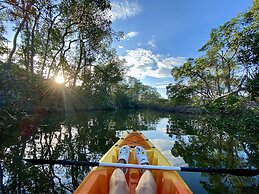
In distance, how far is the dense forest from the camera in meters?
12.2

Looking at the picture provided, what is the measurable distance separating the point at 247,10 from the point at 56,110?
62.3 feet

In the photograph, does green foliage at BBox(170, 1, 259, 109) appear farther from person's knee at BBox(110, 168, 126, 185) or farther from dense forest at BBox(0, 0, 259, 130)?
person's knee at BBox(110, 168, 126, 185)

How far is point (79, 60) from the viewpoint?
819 inches

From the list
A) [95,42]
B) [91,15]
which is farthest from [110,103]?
[91,15]

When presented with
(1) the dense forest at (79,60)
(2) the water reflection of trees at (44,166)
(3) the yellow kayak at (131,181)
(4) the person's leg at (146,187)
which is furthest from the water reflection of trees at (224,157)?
(1) the dense forest at (79,60)

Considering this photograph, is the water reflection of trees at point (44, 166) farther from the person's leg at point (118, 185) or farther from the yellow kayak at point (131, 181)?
the person's leg at point (118, 185)

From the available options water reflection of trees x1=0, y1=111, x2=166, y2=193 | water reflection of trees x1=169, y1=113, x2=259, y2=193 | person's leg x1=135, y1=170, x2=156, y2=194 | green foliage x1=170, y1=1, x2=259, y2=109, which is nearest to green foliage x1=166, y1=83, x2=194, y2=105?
green foliage x1=170, y1=1, x2=259, y2=109

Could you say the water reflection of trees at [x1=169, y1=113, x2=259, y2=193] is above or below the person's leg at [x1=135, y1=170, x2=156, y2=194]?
below

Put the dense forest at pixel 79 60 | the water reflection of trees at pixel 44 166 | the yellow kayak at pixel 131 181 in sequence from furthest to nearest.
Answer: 1. the dense forest at pixel 79 60
2. the water reflection of trees at pixel 44 166
3. the yellow kayak at pixel 131 181

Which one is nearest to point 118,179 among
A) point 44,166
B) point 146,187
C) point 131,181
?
point 146,187

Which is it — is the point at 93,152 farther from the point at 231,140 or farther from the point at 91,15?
the point at 91,15

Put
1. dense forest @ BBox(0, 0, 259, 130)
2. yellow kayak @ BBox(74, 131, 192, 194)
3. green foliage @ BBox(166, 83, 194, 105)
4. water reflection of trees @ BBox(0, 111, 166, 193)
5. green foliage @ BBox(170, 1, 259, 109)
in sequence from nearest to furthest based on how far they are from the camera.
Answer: yellow kayak @ BBox(74, 131, 192, 194) < water reflection of trees @ BBox(0, 111, 166, 193) < dense forest @ BBox(0, 0, 259, 130) < green foliage @ BBox(170, 1, 259, 109) < green foliage @ BBox(166, 83, 194, 105)

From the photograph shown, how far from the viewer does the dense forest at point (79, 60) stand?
Answer: 12.2 meters

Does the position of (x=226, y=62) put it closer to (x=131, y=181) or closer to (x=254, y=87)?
(x=254, y=87)
